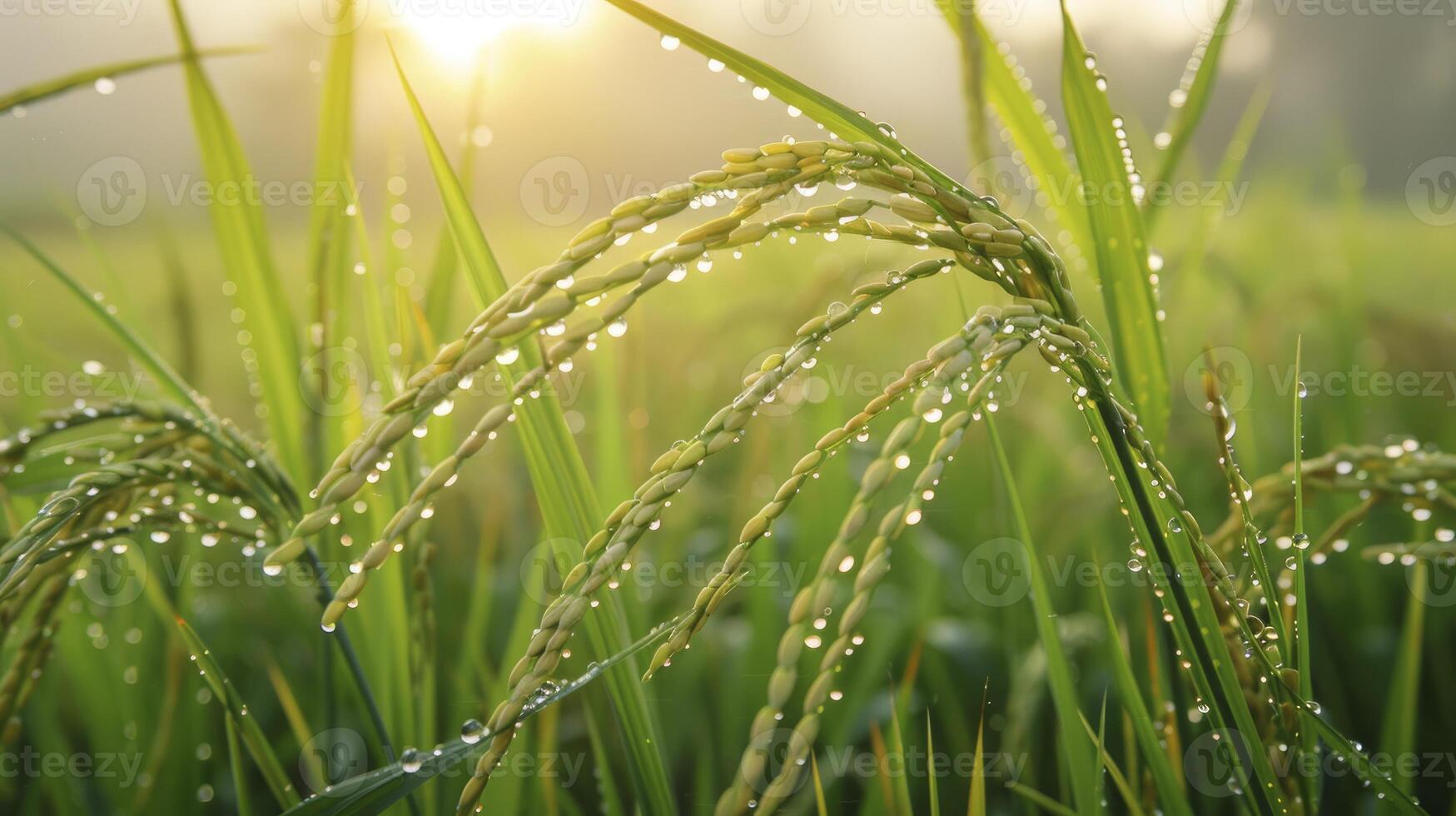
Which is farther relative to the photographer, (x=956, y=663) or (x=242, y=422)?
(x=242, y=422)

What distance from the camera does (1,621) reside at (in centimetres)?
71

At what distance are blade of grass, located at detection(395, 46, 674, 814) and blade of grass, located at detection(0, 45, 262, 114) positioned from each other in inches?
13.5

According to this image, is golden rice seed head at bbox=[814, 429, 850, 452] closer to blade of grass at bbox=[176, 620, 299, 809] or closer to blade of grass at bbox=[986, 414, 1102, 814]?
blade of grass at bbox=[986, 414, 1102, 814]

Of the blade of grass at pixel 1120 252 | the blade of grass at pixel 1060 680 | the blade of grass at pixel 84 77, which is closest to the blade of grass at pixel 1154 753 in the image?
the blade of grass at pixel 1060 680

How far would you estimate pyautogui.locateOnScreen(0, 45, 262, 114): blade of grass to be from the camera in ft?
2.45

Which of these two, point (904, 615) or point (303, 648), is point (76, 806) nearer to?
point (303, 648)

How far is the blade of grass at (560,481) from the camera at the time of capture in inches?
25.4

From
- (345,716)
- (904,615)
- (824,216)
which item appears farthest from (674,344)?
(824,216)

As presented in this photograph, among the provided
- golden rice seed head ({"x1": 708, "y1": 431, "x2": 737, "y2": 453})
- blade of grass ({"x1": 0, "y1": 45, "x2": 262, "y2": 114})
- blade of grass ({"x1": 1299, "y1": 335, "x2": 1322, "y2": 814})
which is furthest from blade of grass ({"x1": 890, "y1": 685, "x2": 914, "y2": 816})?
blade of grass ({"x1": 0, "y1": 45, "x2": 262, "y2": 114})

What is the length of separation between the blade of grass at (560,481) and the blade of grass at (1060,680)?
35 cm

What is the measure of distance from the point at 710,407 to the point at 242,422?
1.17m

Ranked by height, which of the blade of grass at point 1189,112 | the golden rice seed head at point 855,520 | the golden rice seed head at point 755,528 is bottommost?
the golden rice seed head at point 855,520

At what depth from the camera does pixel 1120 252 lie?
68 cm

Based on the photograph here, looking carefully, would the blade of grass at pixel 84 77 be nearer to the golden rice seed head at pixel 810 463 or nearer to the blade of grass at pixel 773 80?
the blade of grass at pixel 773 80
